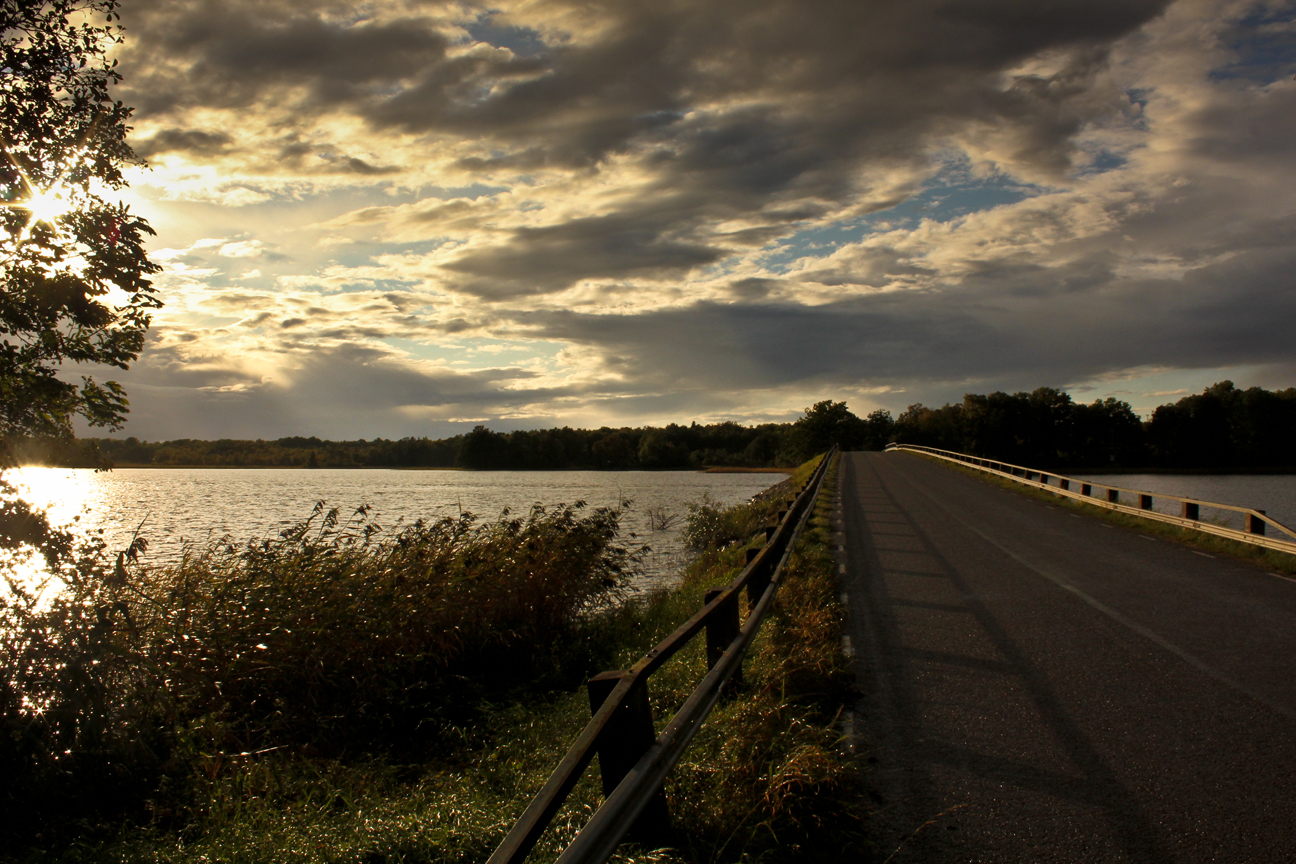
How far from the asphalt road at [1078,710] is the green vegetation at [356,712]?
0.51m

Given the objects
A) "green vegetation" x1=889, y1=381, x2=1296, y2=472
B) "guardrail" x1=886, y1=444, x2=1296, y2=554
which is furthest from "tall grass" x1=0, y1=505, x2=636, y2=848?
"green vegetation" x1=889, y1=381, x2=1296, y2=472

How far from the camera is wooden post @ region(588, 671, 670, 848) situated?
333cm

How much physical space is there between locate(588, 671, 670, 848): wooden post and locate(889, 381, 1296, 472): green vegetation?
123m

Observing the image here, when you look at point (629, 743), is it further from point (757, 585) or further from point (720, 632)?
point (757, 585)

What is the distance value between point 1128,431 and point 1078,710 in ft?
443

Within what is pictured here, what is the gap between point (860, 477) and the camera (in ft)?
119

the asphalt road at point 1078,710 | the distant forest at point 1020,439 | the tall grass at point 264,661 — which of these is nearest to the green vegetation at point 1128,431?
the distant forest at point 1020,439

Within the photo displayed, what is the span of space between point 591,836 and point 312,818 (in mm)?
3468

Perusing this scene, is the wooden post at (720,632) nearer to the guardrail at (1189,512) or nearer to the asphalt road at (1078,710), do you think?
the asphalt road at (1078,710)

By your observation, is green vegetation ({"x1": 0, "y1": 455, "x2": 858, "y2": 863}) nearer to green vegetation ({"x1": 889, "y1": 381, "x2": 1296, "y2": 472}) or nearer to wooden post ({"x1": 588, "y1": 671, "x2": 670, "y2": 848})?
wooden post ({"x1": 588, "y1": 671, "x2": 670, "y2": 848})

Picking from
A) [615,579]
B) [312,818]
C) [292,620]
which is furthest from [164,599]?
[615,579]

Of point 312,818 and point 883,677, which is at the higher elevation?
point 883,677

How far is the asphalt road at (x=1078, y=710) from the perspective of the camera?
3.76 m

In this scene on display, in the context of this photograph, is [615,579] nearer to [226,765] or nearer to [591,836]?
[226,765]
